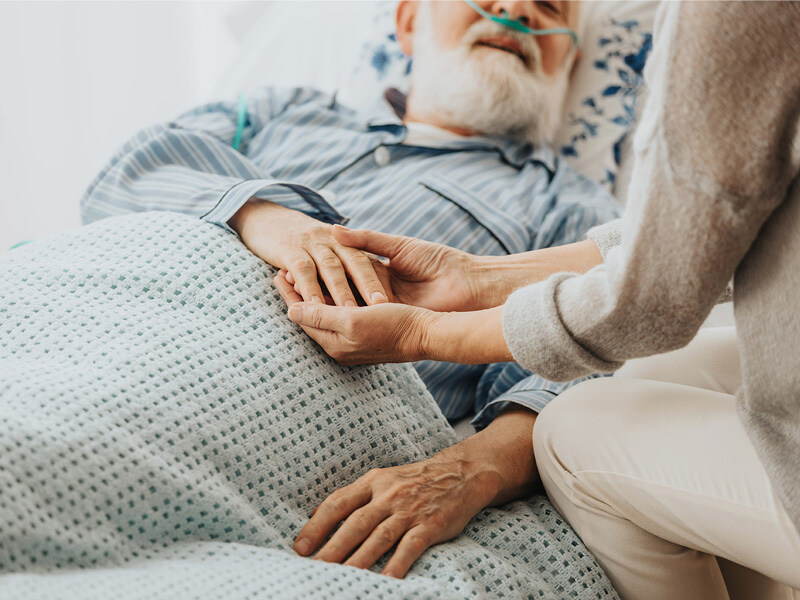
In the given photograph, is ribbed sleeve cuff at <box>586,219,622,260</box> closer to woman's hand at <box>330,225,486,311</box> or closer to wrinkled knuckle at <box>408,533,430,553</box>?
woman's hand at <box>330,225,486,311</box>

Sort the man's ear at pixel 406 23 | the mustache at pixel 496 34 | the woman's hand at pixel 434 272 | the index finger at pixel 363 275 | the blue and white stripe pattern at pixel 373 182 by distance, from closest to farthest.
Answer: the index finger at pixel 363 275
the woman's hand at pixel 434 272
the blue and white stripe pattern at pixel 373 182
the mustache at pixel 496 34
the man's ear at pixel 406 23

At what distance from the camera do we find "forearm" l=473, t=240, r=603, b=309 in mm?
1013

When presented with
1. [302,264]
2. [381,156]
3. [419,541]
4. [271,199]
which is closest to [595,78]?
[381,156]

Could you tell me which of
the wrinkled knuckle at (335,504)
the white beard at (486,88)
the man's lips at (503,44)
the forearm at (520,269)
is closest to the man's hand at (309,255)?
the forearm at (520,269)

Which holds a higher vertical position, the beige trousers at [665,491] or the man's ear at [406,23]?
the man's ear at [406,23]

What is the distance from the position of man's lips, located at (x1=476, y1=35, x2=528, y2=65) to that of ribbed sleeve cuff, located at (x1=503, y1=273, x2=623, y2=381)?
3.34ft

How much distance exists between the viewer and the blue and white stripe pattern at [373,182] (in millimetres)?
1160

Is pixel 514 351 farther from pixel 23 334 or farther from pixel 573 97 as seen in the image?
pixel 573 97

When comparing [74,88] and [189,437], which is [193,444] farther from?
[74,88]

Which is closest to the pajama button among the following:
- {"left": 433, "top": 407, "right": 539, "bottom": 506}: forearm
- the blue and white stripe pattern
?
the blue and white stripe pattern

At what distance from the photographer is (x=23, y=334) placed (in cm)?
77

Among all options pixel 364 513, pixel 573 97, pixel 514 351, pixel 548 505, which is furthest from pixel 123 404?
pixel 573 97

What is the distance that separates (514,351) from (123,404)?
0.39 metres

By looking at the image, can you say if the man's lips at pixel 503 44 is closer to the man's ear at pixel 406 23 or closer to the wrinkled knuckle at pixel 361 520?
the man's ear at pixel 406 23
